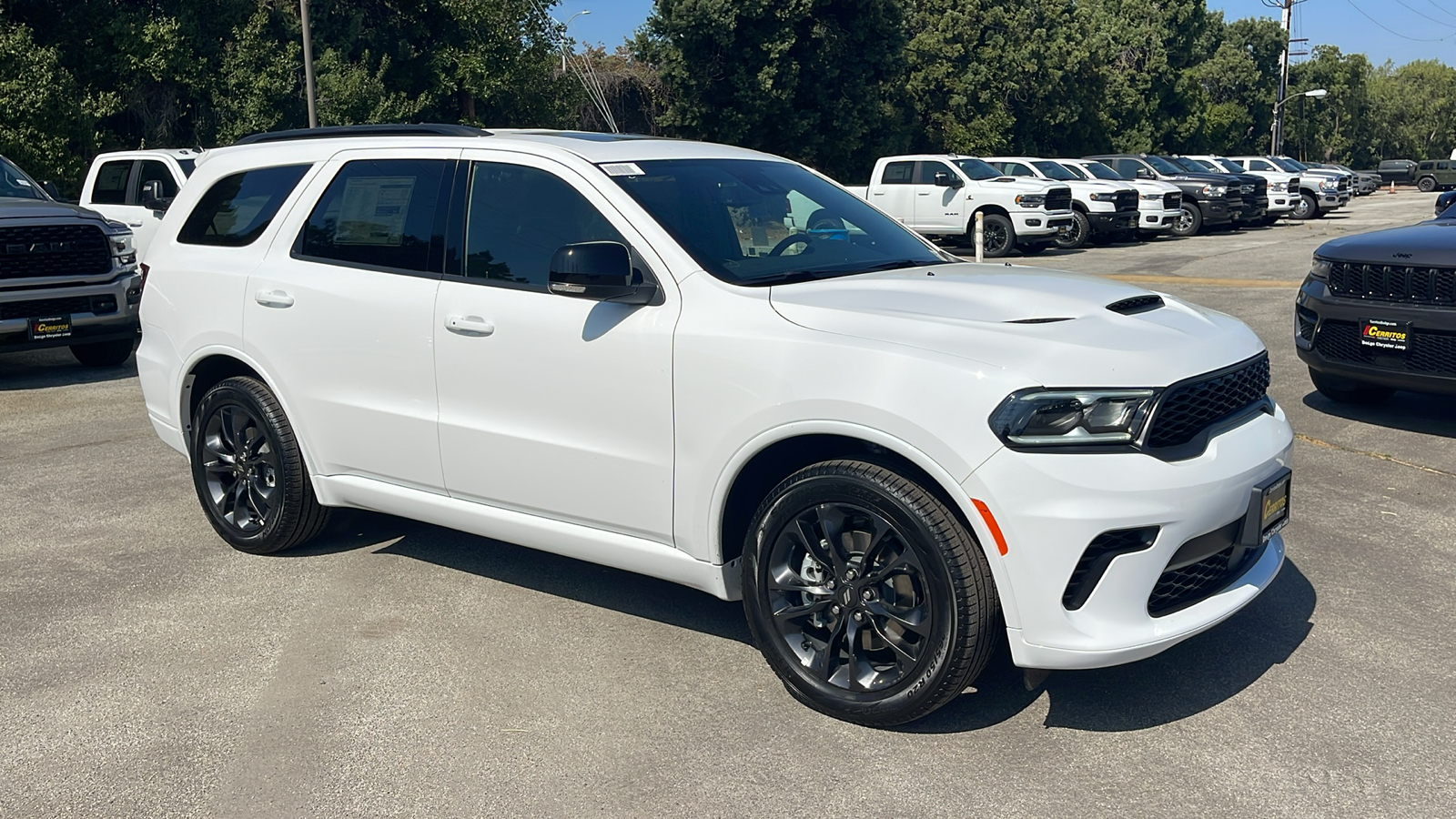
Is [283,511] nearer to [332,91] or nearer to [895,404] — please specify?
[895,404]

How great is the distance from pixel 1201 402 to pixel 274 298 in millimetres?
3700

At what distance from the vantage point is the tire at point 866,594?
11.4ft

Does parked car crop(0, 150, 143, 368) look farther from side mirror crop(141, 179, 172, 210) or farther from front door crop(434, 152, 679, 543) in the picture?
front door crop(434, 152, 679, 543)

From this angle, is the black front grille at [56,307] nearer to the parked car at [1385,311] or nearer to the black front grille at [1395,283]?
the parked car at [1385,311]

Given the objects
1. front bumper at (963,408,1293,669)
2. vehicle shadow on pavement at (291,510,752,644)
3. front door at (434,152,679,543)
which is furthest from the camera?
vehicle shadow on pavement at (291,510,752,644)

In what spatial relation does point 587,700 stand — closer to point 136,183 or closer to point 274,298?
point 274,298

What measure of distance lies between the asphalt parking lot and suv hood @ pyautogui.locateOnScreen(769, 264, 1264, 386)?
112 cm

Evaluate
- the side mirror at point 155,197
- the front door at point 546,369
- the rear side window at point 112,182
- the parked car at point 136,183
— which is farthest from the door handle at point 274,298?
the rear side window at point 112,182

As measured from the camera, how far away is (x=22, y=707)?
13.1ft

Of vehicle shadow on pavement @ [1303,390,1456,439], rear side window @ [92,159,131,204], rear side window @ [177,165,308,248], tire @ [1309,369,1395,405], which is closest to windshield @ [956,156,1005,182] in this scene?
rear side window @ [92,159,131,204]

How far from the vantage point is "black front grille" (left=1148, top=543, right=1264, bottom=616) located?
11.6ft

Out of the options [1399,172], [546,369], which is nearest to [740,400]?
[546,369]

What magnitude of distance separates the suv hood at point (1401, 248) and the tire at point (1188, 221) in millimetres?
21153

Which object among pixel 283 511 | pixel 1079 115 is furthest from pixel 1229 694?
pixel 1079 115
